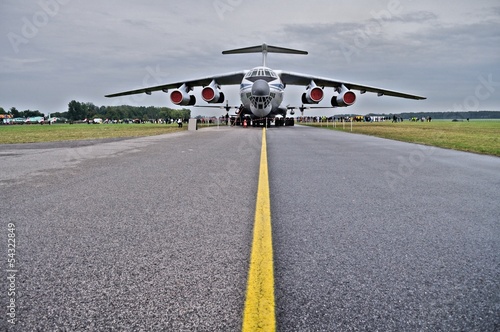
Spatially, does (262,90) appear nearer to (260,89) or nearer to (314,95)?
(260,89)

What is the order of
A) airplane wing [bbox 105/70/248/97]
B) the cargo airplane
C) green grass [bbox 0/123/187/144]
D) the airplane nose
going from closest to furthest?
green grass [bbox 0/123/187/144], the airplane nose, the cargo airplane, airplane wing [bbox 105/70/248/97]

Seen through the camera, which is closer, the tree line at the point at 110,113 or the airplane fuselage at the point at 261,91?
the airplane fuselage at the point at 261,91

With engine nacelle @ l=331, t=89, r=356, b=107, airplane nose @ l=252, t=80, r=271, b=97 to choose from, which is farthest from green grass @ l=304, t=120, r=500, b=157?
airplane nose @ l=252, t=80, r=271, b=97

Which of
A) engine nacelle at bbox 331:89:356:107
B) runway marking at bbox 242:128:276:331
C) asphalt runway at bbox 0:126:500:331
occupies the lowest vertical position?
asphalt runway at bbox 0:126:500:331

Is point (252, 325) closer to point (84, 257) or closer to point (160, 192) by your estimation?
point (84, 257)

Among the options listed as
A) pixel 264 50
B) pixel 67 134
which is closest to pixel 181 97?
pixel 67 134

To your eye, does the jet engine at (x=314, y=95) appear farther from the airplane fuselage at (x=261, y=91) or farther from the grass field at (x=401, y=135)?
the grass field at (x=401, y=135)

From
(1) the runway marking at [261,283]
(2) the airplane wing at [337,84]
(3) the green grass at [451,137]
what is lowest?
(1) the runway marking at [261,283]

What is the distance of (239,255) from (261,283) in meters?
0.47

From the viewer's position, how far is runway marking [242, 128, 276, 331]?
1.64 meters

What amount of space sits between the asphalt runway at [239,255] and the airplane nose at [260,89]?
1983 centimetres

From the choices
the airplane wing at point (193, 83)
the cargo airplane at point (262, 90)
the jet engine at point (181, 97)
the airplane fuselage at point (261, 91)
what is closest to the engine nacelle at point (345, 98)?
the cargo airplane at point (262, 90)

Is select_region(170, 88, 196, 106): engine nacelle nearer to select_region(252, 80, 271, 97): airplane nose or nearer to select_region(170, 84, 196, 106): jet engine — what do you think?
select_region(170, 84, 196, 106): jet engine

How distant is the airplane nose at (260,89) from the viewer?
2456cm
